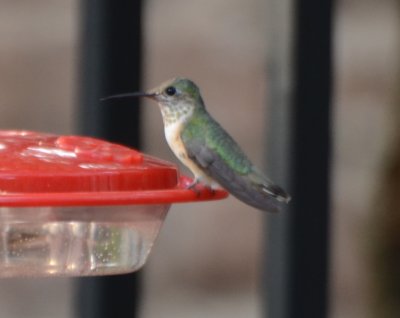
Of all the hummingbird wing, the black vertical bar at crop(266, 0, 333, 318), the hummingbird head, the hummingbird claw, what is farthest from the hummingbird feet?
the black vertical bar at crop(266, 0, 333, 318)

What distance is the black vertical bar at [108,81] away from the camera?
3402mm

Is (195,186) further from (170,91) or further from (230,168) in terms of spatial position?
(170,91)

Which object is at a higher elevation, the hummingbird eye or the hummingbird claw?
the hummingbird eye

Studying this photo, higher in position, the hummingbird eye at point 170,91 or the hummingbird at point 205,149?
the hummingbird eye at point 170,91

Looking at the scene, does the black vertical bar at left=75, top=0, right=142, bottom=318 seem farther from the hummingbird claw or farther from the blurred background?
the blurred background

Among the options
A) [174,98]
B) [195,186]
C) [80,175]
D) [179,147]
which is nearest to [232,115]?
[174,98]

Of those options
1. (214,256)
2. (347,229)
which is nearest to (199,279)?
(214,256)

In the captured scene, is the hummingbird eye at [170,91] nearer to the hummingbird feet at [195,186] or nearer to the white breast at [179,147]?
the white breast at [179,147]

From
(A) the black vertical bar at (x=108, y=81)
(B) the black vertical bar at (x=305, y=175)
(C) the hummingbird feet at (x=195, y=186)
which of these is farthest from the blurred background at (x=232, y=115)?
(C) the hummingbird feet at (x=195, y=186)

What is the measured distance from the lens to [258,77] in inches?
210

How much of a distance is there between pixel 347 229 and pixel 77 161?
9.62 feet

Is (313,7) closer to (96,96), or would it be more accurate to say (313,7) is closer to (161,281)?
(96,96)

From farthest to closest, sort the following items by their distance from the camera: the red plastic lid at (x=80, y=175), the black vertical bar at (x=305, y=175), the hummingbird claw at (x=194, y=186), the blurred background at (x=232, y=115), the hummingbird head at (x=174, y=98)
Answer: the blurred background at (x=232, y=115) → the black vertical bar at (x=305, y=175) → the hummingbird head at (x=174, y=98) → the hummingbird claw at (x=194, y=186) → the red plastic lid at (x=80, y=175)

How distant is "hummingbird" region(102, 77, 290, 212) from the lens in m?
3.10
